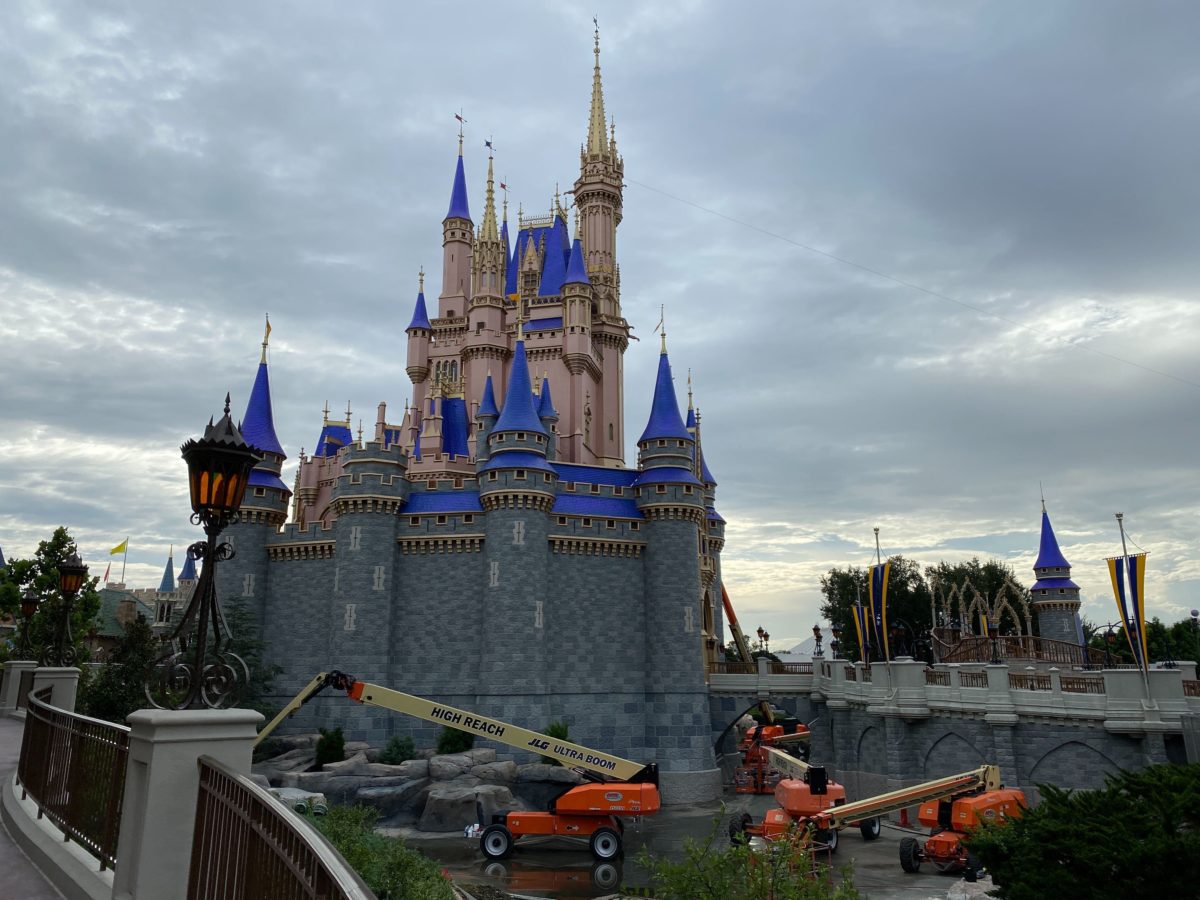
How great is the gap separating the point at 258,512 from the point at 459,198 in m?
25.7

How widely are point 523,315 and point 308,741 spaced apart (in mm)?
27361

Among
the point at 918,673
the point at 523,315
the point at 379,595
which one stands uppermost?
the point at 523,315

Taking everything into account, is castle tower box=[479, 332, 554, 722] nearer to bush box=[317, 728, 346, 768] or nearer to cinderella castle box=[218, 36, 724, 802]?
cinderella castle box=[218, 36, 724, 802]

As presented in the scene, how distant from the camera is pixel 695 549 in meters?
40.0

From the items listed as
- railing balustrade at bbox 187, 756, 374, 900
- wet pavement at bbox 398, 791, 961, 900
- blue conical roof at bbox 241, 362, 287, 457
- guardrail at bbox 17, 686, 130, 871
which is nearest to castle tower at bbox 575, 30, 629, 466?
blue conical roof at bbox 241, 362, 287, 457

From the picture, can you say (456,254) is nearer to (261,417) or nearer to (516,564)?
(261,417)

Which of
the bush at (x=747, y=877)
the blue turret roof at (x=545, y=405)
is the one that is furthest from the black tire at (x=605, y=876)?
the blue turret roof at (x=545, y=405)

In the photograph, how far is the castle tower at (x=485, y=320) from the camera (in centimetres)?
5031

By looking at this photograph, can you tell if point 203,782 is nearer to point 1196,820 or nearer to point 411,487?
point 1196,820

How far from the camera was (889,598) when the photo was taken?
219 ft

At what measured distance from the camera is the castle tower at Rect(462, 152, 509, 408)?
5031cm

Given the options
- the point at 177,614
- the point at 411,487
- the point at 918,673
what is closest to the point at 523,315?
the point at 411,487

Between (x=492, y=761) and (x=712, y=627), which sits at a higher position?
(x=712, y=627)

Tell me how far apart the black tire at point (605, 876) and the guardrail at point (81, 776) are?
17.0 meters
